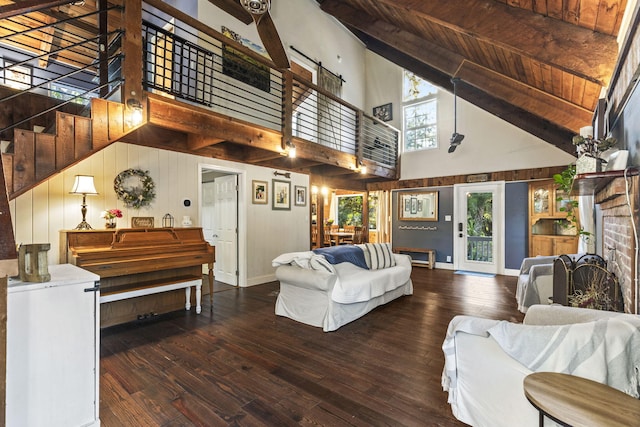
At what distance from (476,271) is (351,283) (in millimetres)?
4512

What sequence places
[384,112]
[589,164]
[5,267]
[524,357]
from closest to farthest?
[5,267] → [524,357] → [589,164] → [384,112]

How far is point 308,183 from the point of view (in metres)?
6.22

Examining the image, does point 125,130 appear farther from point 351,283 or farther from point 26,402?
point 351,283

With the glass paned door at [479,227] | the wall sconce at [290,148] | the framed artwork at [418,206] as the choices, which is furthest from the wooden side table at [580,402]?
the framed artwork at [418,206]

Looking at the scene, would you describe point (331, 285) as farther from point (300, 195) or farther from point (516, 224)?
point (516, 224)

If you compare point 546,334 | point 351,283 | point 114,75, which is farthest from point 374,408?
point 114,75

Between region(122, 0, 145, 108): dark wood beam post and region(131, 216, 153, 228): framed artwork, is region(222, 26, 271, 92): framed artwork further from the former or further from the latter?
region(131, 216, 153, 228): framed artwork

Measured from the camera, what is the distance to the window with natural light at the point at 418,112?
7.24 m

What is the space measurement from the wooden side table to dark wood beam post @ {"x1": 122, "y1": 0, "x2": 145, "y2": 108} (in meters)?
A: 3.46

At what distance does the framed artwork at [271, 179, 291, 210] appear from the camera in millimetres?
5535

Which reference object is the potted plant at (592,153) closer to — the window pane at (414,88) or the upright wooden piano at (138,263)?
the upright wooden piano at (138,263)

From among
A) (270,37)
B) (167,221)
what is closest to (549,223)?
(270,37)

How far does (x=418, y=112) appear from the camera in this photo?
7520mm

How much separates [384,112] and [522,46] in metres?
5.89
